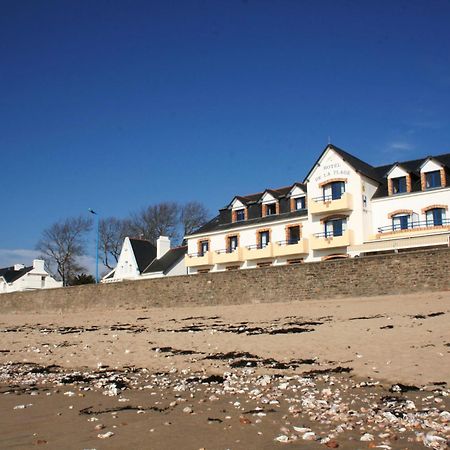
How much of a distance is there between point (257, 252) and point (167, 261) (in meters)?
11.1

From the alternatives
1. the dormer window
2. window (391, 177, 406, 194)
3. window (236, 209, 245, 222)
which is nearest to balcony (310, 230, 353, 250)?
window (391, 177, 406, 194)

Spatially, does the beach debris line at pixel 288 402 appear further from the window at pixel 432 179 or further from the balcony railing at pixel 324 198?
the balcony railing at pixel 324 198

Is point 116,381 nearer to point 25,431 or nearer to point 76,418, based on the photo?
point 76,418

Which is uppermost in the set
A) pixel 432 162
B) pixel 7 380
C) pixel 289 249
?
pixel 432 162

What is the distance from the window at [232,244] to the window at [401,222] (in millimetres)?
11985

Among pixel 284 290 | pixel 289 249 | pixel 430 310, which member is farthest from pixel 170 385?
pixel 289 249

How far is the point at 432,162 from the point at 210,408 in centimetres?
2800

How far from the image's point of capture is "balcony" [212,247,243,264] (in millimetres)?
36844

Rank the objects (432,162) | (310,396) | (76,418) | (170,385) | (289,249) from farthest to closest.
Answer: (289,249) → (432,162) → (170,385) → (310,396) → (76,418)

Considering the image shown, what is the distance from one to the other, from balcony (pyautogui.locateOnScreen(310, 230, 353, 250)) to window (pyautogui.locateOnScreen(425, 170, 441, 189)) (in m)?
5.61

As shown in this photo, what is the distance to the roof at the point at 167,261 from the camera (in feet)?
141

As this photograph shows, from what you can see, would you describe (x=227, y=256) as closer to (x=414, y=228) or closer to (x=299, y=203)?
(x=299, y=203)

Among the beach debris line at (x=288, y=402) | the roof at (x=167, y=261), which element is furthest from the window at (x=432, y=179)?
the beach debris line at (x=288, y=402)

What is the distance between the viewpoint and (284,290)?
2291cm
